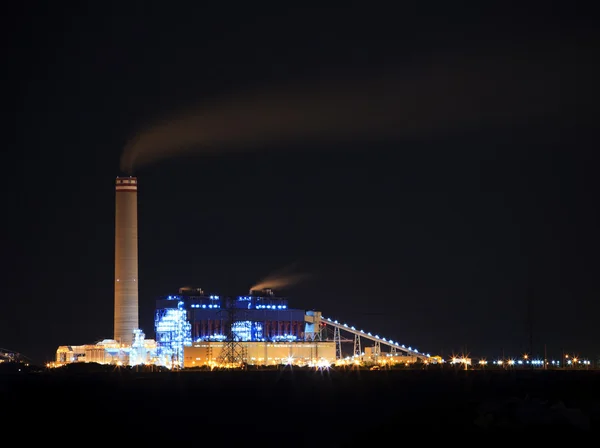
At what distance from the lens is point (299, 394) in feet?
287

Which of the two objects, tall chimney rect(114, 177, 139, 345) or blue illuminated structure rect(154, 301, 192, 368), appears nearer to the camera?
tall chimney rect(114, 177, 139, 345)

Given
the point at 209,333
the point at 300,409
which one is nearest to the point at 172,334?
the point at 209,333

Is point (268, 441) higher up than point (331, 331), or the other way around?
point (331, 331)

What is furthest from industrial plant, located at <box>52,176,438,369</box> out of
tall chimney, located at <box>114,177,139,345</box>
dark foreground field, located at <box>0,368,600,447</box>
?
dark foreground field, located at <box>0,368,600,447</box>

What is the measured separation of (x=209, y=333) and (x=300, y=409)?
333 feet

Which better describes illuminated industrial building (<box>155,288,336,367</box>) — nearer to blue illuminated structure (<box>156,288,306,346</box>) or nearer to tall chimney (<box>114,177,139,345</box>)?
blue illuminated structure (<box>156,288,306,346</box>)

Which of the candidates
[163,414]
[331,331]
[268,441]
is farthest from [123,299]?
[268,441]

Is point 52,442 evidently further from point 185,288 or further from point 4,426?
point 185,288

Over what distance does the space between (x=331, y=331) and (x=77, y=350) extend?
47817 millimetres

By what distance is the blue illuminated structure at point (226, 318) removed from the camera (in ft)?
568

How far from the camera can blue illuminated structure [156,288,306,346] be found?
173125 mm

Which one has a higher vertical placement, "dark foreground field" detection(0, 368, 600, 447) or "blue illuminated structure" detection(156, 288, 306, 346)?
"blue illuminated structure" detection(156, 288, 306, 346)

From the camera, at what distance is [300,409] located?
252 ft

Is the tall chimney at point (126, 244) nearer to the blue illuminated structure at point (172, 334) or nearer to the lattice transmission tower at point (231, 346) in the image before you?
the blue illuminated structure at point (172, 334)
